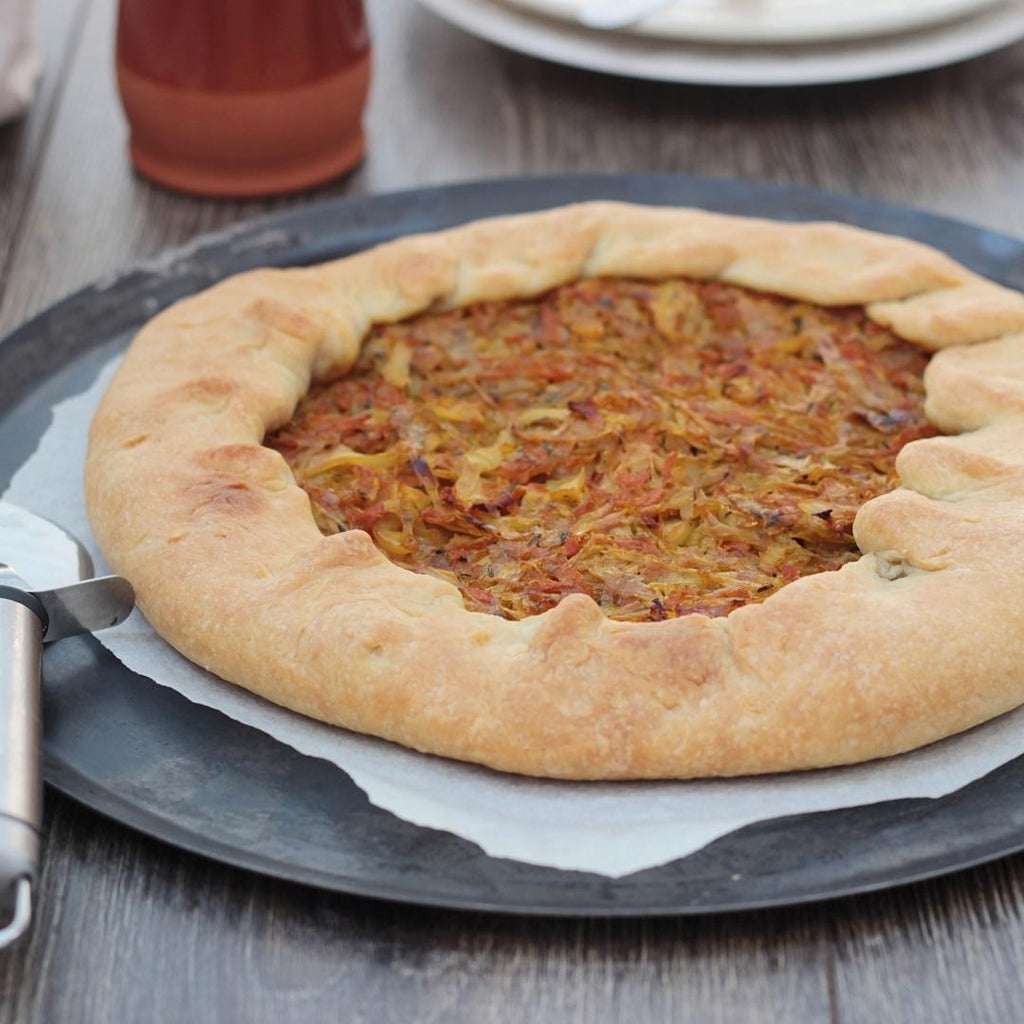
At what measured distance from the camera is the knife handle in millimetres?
2248

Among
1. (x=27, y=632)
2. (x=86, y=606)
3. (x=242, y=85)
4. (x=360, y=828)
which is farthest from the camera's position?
(x=242, y=85)

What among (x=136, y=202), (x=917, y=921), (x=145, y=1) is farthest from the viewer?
(x=136, y=202)

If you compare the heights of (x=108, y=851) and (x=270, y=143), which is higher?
(x=270, y=143)

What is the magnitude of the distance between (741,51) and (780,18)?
0.17m

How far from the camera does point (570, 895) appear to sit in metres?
2.36

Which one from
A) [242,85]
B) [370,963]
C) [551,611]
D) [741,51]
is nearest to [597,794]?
[551,611]

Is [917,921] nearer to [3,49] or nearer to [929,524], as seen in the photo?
[929,524]

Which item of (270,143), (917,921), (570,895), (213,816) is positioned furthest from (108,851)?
(270,143)

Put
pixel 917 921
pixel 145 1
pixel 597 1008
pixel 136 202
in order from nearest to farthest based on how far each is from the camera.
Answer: pixel 597 1008, pixel 917 921, pixel 145 1, pixel 136 202

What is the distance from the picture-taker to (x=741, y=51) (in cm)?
528

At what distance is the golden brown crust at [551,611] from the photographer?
8.50 feet

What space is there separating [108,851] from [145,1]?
113 inches

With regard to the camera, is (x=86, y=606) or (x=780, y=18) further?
(x=780, y=18)

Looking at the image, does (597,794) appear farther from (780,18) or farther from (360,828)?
(780,18)
